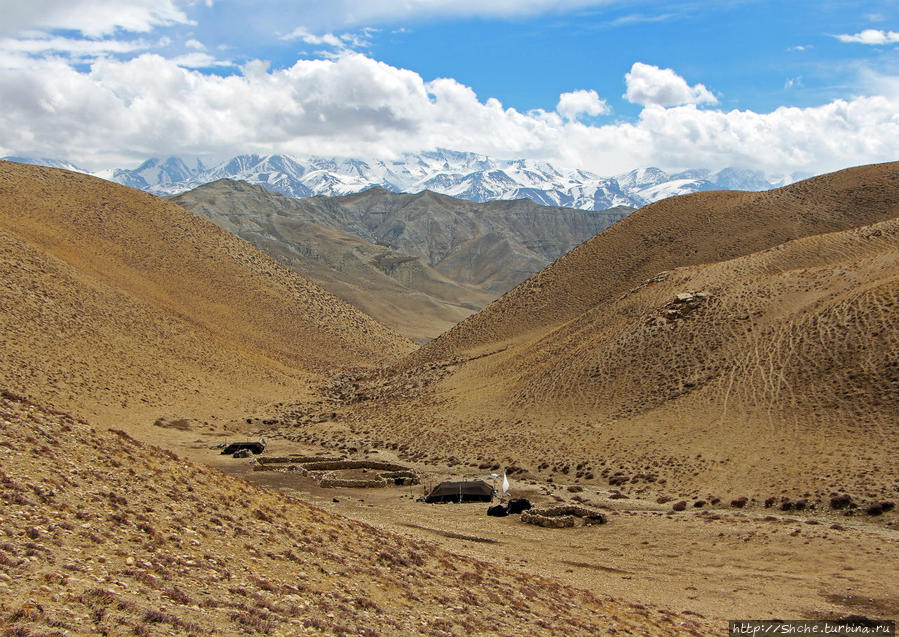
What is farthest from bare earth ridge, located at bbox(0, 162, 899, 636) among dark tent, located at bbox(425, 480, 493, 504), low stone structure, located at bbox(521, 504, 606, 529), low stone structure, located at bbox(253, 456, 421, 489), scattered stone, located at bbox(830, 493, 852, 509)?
dark tent, located at bbox(425, 480, 493, 504)

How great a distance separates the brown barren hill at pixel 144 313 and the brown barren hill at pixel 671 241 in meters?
18.9

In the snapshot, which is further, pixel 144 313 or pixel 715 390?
pixel 144 313

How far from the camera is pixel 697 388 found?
41.3 metres

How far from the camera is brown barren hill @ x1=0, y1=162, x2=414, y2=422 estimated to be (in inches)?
2077

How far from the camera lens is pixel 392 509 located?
2855cm

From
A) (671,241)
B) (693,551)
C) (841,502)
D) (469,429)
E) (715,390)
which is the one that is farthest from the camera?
(671,241)

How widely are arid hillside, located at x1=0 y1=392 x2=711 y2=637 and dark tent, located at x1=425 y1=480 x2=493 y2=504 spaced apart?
11.4m

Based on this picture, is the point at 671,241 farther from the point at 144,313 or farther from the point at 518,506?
the point at 518,506

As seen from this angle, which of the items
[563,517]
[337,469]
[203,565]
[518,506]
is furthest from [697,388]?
[203,565]

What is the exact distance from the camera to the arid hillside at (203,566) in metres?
9.94

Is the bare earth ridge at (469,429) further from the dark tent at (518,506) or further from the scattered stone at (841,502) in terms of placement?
the dark tent at (518,506)

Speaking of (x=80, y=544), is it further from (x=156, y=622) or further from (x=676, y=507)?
(x=676, y=507)

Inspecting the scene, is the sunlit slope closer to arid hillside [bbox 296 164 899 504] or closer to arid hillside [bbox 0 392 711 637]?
arid hillside [bbox 296 164 899 504]

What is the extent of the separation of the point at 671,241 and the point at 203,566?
76728 millimetres
